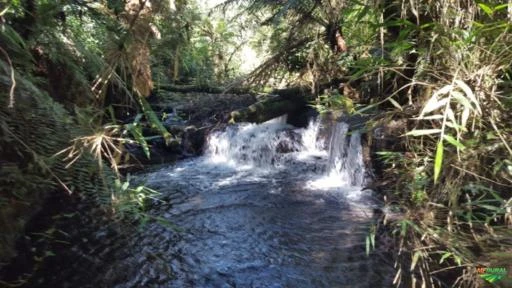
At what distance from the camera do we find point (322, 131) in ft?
26.2

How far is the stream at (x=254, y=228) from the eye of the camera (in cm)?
341

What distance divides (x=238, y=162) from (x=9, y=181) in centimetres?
554

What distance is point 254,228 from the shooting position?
14.9 feet

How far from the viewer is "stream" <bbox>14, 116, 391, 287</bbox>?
3.41m

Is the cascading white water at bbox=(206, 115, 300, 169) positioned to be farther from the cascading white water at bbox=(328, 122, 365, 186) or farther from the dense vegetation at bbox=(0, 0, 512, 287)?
the dense vegetation at bbox=(0, 0, 512, 287)

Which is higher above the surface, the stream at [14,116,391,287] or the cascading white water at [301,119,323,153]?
the cascading white water at [301,119,323,153]

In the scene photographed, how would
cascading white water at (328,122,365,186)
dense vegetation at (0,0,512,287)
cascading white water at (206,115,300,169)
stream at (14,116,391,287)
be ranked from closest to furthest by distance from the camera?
dense vegetation at (0,0,512,287), stream at (14,116,391,287), cascading white water at (328,122,365,186), cascading white water at (206,115,300,169)

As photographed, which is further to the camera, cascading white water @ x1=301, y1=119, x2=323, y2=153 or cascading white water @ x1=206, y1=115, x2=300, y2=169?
cascading white water @ x1=301, y1=119, x2=323, y2=153

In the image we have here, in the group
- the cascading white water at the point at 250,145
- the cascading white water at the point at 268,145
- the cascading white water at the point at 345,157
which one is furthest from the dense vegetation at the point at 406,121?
the cascading white water at the point at 250,145

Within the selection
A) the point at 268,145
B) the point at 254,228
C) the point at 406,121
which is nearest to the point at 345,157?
the point at 268,145

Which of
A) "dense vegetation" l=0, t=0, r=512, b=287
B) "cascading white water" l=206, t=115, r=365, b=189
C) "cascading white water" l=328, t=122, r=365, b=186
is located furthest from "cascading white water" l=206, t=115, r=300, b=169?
"dense vegetation" l=0, t=0, r=512, b=287

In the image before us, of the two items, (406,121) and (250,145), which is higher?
(406,121)

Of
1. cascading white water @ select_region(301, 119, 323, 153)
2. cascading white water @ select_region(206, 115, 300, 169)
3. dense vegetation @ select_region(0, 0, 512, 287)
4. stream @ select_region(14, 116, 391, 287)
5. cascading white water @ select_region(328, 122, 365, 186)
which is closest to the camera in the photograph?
dense vegetation @ select_region(0, 0, 512, 287)

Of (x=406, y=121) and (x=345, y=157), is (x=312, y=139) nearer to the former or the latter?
(x=345, y=157)
